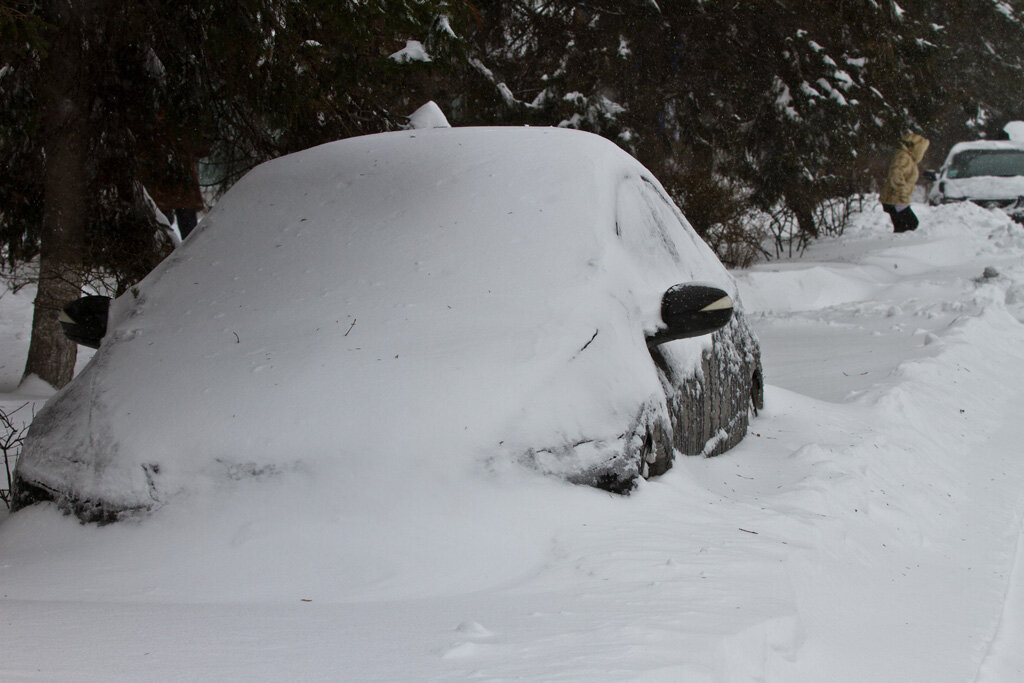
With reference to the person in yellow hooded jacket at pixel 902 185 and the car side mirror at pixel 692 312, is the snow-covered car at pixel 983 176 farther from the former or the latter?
the car side mirror at pixel 692 312

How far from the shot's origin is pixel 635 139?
420 inches

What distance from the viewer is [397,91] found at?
6906mm

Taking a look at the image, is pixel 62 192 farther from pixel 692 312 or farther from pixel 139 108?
pixel 692 312

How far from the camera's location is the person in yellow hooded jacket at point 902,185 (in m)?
16.2

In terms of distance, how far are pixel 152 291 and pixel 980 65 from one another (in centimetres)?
3161

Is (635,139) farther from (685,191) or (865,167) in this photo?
(865,167)

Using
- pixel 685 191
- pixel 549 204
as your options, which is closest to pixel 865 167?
pixel 685 191

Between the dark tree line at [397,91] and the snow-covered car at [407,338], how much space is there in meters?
1.40

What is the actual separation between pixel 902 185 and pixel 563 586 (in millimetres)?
15620

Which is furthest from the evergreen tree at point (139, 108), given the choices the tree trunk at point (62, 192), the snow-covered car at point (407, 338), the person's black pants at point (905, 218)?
the person's black pants at point (905, 218)

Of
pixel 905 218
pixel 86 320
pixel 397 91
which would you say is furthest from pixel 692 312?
pixel 905 218

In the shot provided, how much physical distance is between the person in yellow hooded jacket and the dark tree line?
1018 millimetres

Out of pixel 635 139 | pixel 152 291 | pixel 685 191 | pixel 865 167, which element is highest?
pixel 152 291

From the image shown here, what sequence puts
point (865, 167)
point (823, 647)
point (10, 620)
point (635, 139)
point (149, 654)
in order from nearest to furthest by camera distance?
1. point (149, 654)
2. point (10, 620)
3. point (823, 647)
4. point (635, 139)
5. point (865, 167)
